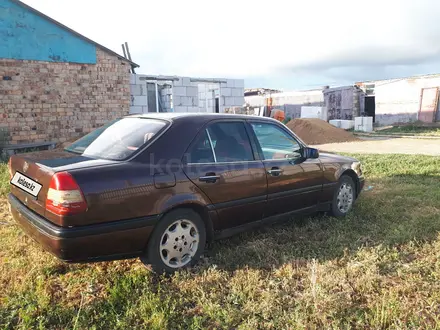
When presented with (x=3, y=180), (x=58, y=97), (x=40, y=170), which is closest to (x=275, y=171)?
(x=40, y=170)

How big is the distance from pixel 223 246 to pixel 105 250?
1.38 m

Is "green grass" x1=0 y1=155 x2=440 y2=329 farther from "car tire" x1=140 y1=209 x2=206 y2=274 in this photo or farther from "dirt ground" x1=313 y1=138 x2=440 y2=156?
"dirt ground" x1=313 y1=138 x2=440 y2=156

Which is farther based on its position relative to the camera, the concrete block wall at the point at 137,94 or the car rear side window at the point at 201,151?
the concrete block wall at the point at 137,94

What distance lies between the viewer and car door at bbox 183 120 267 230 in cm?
315

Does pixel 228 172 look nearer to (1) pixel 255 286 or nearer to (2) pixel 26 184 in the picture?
(1) pixel 255 286

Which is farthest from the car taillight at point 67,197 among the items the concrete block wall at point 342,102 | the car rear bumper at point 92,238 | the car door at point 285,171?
the concrete block wall at point 342,102

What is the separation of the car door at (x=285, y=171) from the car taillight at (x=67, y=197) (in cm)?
193

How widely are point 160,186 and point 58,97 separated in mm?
10442

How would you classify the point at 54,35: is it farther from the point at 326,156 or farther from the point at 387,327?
the point at 387,327

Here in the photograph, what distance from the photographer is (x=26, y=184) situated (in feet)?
9.73

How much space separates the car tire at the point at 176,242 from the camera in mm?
2875

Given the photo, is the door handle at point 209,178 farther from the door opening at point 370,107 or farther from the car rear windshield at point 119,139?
the door opening at point 370,107

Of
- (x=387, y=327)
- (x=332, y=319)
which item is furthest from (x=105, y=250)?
(x=387, y=327)

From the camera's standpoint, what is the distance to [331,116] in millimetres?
27297
